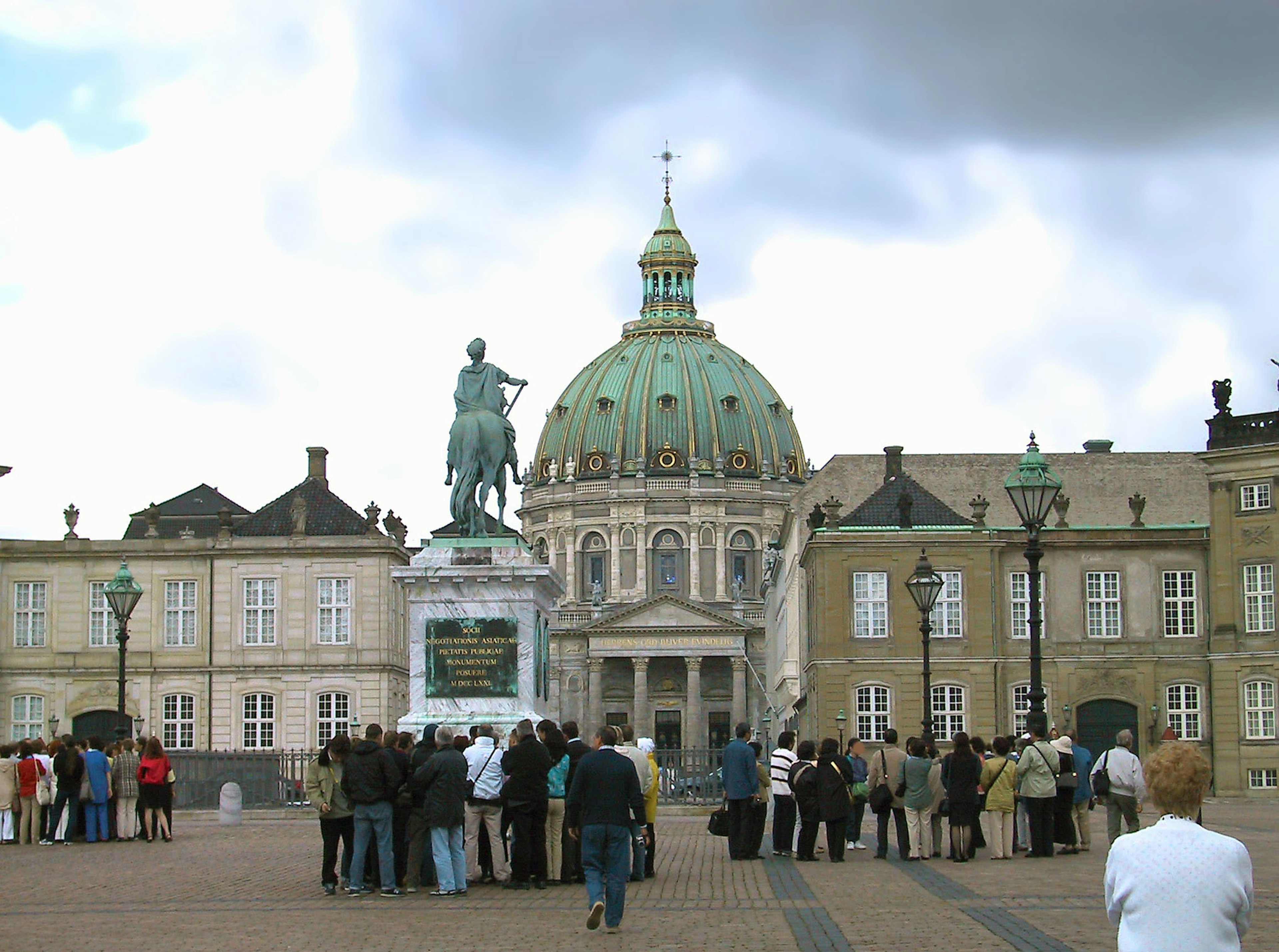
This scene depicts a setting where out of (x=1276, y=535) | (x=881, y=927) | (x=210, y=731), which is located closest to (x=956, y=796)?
(x=881, y=927)

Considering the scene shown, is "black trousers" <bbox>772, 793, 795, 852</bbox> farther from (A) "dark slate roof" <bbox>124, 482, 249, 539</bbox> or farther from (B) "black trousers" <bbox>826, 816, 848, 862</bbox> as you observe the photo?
(A) "dark slate roof" <bbox>124, 482, 249, 539</bbox>

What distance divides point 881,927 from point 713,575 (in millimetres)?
128453

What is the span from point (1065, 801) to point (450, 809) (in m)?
8.52

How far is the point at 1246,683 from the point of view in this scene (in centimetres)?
5878

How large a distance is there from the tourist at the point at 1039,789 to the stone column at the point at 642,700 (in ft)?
351

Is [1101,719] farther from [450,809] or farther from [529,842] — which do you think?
[450,809]

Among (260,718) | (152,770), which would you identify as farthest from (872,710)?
(152,770)

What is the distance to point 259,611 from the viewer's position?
6556 centimetres

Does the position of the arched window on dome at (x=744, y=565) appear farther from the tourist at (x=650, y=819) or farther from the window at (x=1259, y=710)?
the tourist at (x=650, y=819)

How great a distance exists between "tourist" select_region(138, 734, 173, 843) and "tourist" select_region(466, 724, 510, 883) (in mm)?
8676

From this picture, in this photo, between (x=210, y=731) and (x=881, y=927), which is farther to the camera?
(x=210, y=731)

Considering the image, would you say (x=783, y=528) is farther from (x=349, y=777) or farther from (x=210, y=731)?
(x=349, y=777)

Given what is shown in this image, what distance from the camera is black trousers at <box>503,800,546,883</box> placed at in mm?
20250

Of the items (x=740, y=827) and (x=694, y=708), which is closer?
(x=740, y=827)
